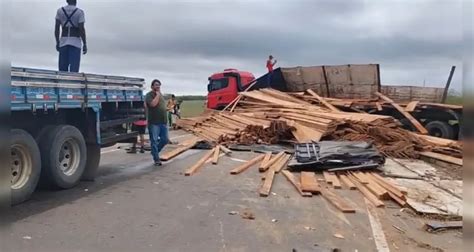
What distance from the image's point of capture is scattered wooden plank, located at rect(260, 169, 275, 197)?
27.5 feet

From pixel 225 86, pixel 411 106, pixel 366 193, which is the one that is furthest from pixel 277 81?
pixel 366 193

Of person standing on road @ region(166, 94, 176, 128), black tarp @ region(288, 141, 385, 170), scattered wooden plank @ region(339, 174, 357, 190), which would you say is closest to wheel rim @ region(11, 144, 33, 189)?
scattered wooden plank @ region(339, 174, 357, 190)

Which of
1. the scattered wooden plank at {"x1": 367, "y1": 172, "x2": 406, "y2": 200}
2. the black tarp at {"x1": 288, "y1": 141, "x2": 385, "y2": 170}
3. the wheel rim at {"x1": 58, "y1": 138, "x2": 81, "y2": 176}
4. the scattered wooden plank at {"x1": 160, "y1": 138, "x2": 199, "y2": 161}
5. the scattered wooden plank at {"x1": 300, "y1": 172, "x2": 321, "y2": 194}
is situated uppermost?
the wheel rim at {"x1": 58, "y1": 138, "x2": 81, "y2": 176}

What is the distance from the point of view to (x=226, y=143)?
15570 millimetres

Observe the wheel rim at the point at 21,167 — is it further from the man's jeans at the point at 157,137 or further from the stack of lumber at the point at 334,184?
the man's jeans at the point at 157,137

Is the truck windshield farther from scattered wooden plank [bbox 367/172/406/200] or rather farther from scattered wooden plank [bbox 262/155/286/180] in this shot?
scattered wooden plank [bbox 367/172/406/200]

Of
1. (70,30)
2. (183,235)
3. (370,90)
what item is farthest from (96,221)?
(370,90)

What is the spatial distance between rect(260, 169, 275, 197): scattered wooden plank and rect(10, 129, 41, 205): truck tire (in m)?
3.71

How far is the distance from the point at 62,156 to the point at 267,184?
374cm

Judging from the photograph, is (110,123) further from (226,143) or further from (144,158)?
(226,143)

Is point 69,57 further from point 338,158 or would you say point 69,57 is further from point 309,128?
point 309,128

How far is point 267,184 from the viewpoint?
29.7ft

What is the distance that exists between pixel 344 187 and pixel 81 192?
15.9 feet

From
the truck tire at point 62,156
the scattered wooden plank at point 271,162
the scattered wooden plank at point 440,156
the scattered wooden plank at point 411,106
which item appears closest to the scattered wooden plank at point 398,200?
the scattered wooden plank at point 271,162
